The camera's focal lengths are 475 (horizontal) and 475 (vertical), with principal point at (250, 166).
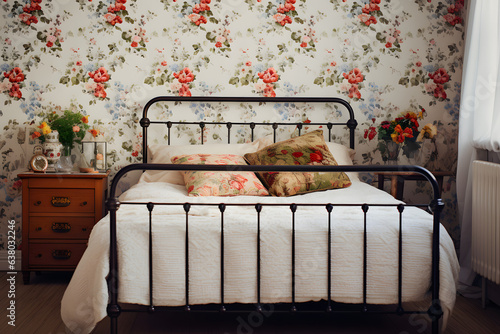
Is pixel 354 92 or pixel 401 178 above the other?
pixel 354 92

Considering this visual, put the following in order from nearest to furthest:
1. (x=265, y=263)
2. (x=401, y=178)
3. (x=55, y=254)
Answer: (x=265, y=263) → (x=55, y=254) → (x=401, y=178)

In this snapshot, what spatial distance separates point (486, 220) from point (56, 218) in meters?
2.51

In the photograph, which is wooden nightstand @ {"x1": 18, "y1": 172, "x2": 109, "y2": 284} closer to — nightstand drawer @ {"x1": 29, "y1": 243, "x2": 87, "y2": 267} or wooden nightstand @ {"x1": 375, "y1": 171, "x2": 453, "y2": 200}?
nightstand drawer @ {"x1": 29, "y1": 243, "x2": 87, "y2": 267}

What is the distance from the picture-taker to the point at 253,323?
224 centimetres

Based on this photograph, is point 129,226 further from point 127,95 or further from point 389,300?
point 127,95

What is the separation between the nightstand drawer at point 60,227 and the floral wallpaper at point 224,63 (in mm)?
536

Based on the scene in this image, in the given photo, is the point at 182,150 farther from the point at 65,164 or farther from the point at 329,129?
the point at 329,129

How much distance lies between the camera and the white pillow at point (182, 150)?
310 cm

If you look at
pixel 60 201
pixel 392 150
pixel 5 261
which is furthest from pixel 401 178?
pixel 5 261

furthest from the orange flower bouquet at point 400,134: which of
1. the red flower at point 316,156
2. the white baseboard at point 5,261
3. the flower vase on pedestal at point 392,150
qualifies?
the white baseboard at point 5,261

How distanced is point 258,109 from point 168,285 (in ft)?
6.14

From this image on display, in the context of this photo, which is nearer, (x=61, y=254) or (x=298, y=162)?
(x=298, y=162)

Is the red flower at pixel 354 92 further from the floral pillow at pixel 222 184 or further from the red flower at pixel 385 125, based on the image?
the floral pillow at pixel 222 184

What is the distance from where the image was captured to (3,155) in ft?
11.1
